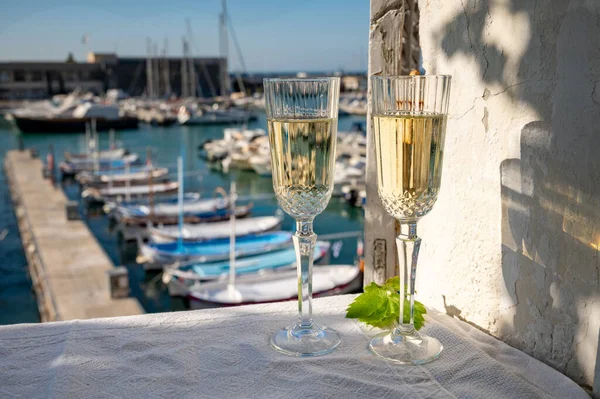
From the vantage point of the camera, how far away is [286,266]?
44.7 feet

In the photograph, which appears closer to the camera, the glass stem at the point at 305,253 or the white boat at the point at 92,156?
the glass stem at the point at 305,253

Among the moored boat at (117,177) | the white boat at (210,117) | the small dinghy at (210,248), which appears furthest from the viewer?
the white boat at (210,117)

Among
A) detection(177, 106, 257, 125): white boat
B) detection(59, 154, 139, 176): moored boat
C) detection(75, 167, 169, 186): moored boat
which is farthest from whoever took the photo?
detection(177, 106, 257, 125): white boat

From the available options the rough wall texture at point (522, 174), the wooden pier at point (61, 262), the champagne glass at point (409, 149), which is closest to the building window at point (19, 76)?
the wooden pier at point (61, 262)

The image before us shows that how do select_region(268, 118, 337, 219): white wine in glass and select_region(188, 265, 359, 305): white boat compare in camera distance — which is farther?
select_region(188, 265, 359, 305): white boat

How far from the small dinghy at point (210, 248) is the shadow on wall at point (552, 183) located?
13.3m

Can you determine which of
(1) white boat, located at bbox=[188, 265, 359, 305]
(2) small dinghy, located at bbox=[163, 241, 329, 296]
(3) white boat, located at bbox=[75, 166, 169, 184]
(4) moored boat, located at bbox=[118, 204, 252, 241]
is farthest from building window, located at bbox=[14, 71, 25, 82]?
(1) white boat, located at bbox=[188, 265, 359, 305]

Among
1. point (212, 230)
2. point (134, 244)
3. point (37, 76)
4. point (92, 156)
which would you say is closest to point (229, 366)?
point (212, 230)

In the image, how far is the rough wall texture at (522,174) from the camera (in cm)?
117

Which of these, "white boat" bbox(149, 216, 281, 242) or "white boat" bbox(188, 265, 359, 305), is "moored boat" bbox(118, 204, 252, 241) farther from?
"white boat" bbox(188, 265, 359, 305)

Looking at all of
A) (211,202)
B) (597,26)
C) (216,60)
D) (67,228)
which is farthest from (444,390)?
(216,60)

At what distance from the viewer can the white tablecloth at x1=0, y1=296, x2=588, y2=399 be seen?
45.5 inches

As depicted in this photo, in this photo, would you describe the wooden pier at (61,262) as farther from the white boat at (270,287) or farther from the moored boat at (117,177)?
the moored boat at (117,177)

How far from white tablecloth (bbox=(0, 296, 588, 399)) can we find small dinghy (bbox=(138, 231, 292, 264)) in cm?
1310
